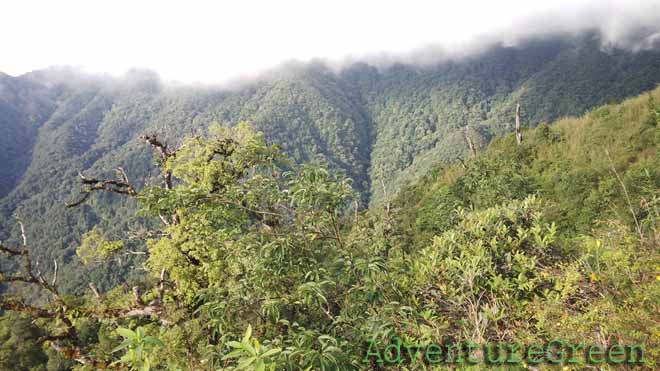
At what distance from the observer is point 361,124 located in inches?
6668

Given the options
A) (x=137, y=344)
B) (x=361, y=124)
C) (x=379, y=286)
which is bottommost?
(x=361, y=124)

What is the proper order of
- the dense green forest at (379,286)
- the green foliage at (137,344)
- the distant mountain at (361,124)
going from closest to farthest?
the green foliage at (137,344)
the dense green forest at (379,286)
the distant mountain at (361,124)

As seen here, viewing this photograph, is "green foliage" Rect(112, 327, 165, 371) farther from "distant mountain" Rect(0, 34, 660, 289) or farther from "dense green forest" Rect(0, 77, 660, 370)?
"distant mountain" Rect(0, 34, 660, 289)

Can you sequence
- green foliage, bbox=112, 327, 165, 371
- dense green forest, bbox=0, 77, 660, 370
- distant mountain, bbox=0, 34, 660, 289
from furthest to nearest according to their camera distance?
distant mountain, bbox=0, 34, 660, 289 → dense green forest, bbox=0, 77, 660, 370 → green foliage, bbox=112, 327, 165, 371

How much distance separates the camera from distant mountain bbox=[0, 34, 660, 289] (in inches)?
4220

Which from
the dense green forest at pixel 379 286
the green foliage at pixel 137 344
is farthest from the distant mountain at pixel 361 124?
the green foliage at pixel 137 344

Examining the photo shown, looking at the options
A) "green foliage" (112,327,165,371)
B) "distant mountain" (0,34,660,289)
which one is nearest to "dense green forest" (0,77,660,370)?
"green foliage" (112,327,165,371)

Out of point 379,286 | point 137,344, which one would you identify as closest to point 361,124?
point 379,286

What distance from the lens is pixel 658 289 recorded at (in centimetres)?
241

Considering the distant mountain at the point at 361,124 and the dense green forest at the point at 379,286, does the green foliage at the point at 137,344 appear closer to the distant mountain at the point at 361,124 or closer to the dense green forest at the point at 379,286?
the dense green forest at the point at 379,286

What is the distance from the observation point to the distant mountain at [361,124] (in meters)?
107

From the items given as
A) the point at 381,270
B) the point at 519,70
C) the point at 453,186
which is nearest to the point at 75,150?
the point at 453,186

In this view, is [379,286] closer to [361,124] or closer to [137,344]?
[137,344]

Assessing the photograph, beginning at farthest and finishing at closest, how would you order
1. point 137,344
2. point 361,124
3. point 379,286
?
point 361,124 < point 379,286 < point 137,344
